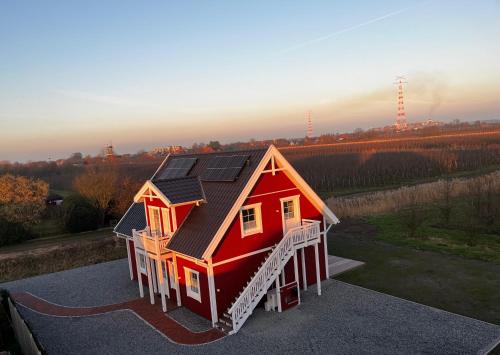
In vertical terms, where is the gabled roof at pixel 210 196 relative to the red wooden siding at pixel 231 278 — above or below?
above

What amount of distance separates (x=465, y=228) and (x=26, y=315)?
79.7 ft

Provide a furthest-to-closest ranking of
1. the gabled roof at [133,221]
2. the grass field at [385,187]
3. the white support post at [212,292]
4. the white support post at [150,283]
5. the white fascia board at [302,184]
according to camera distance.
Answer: the grass field at [385,187] < the gabled roof at [133,221] < the white support post at [150,283] < the white fascia board at [302,184] < the white support post at [212,292]

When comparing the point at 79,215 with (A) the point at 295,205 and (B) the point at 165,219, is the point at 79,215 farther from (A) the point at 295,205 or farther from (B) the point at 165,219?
(A) the point at 295,205

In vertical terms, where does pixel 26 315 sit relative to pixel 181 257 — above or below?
below

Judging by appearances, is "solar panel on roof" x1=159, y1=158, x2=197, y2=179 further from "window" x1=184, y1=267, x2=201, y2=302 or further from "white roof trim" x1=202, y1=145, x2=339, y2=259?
"window" x1=184, y1=267, x2=201, y2=302

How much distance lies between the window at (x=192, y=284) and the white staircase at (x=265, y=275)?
4.87ft

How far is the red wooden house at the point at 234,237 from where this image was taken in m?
14.0

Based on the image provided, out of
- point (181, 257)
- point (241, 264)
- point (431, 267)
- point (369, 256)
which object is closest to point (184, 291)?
point (181, 257)

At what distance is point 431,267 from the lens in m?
17.7

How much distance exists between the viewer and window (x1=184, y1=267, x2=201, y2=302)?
581 inches

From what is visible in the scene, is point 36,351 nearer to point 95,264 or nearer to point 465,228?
point 95,264

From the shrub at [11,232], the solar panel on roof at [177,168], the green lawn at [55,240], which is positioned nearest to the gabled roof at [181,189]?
the solar panel on roof at [177,168]

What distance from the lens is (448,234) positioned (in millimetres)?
22719

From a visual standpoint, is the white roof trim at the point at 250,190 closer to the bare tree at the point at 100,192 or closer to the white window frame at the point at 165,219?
the white window frame at the point at 165,219
